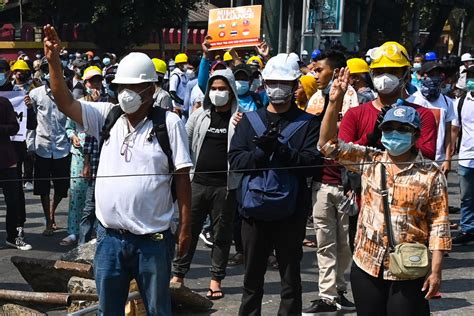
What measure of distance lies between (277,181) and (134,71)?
133 cm

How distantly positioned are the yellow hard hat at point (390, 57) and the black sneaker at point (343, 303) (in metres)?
2.19

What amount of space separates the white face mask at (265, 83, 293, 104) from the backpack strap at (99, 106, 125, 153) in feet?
4.26

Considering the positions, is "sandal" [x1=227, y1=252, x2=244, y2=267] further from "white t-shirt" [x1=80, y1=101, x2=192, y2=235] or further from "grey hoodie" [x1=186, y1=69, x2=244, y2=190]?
"white t-shirt" [x1=80, y1=101, x2=192, y2=235]

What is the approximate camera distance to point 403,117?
17.0 feet

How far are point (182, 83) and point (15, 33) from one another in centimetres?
2705

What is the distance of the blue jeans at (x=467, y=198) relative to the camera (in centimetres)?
1019


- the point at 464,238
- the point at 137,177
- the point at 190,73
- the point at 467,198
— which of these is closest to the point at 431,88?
the point at 467,198

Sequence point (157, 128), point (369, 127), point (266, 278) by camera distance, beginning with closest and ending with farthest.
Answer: point (157, 128) → point (369, 127) → point (266, 278)

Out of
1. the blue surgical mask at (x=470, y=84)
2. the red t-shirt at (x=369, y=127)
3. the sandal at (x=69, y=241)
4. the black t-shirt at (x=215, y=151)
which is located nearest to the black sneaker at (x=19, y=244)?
the sandal at (x=69, y=241)

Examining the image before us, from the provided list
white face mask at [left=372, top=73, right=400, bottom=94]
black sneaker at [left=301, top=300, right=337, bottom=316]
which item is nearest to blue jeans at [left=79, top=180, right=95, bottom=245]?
black sneaker at [left=301, top=300, right=337, bottom=316]

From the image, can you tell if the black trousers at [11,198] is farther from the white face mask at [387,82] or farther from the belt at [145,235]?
the white face mask at [387,82]

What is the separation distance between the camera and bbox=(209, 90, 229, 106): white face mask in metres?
7.94

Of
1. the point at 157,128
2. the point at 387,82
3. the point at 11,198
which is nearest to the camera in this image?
the point at 157,128

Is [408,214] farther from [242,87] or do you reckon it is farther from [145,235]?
[242,87]
